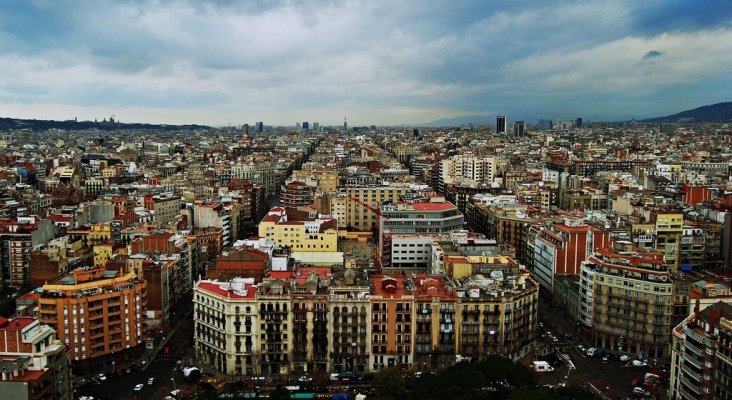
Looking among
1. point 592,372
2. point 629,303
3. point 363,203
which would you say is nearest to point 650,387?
point 592,372

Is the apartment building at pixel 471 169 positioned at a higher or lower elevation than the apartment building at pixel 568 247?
higher

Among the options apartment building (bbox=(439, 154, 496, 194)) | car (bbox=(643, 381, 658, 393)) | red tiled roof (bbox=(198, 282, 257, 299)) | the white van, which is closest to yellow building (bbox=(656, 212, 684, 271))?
car (bbox=(643, 381, 658, 393))

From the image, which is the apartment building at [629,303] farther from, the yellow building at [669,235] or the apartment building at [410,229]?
the apartment building at [410,229]

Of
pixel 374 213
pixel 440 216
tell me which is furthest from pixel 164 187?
pixel 440 216

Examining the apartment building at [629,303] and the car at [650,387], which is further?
the apartment building at [629,303]

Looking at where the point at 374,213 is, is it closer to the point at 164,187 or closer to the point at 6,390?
the point at 164,187

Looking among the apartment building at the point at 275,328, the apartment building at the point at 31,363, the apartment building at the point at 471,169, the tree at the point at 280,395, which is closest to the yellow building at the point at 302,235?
the apartment building at the point at 275,328

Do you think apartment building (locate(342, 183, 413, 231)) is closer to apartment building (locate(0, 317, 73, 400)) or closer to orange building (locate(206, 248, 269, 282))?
orange building (locate(206, 248, 269, 282))

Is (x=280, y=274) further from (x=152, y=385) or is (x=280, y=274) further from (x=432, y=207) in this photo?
(x=432, y=207)
